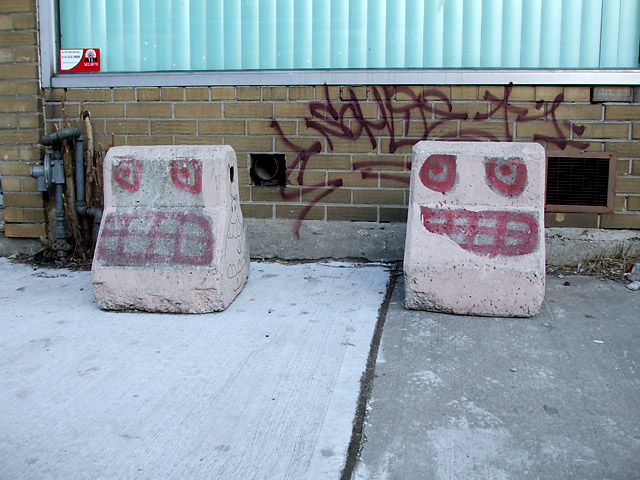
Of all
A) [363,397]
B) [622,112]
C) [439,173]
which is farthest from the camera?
[622,112]

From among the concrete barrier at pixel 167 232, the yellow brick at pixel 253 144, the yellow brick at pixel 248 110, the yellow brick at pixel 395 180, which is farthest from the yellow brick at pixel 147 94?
the yellow brick at pixel 395 180

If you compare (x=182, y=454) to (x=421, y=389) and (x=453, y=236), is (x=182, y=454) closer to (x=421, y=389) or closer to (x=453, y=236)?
(x=421, y=389)

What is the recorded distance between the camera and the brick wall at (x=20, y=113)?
5168 mm

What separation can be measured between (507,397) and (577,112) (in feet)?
9.45

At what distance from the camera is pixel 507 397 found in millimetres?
2670

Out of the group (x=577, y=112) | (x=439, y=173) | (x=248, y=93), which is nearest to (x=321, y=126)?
(x=248, y=93)

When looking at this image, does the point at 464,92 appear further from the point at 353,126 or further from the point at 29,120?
the point at 29,120

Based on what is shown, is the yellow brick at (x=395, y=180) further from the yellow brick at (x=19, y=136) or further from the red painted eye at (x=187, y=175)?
the yellow brick at (x=19, y=136)

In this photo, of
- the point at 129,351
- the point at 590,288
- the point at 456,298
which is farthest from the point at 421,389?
the point at 590,288

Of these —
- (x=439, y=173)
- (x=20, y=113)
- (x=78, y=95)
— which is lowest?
(x=439, y=173)

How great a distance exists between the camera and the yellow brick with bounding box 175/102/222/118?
16.5 feet

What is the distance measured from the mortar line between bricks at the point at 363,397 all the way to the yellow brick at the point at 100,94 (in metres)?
3.00

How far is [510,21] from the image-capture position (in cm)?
478

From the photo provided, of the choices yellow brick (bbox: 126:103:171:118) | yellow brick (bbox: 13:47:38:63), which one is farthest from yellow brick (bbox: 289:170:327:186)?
yellow brick (bbox: 13:47:38:63)
